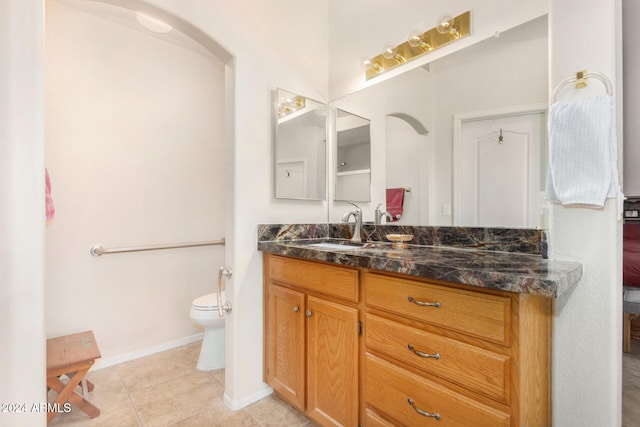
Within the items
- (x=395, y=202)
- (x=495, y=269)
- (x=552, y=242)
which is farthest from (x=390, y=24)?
(x=495, y=269)

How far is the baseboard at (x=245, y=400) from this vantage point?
1.71 metres

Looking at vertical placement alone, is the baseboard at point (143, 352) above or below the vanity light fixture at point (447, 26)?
below

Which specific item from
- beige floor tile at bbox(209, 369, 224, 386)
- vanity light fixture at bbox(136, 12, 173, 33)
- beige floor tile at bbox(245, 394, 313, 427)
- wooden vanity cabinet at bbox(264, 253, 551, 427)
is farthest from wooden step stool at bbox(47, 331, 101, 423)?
vanity light fixture at bbox(136, 12, 173, 33)

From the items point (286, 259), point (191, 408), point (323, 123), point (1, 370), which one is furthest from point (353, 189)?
point (1, 370)

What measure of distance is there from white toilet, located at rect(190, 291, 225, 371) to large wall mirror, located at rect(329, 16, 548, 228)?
4.26ft

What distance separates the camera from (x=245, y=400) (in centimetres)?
174

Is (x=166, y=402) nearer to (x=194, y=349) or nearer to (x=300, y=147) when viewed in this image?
(x=194, y=349)

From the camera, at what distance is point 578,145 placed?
1.05 metres

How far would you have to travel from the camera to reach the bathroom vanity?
89cm

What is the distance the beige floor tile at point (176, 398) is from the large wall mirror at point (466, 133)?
5.00 ft

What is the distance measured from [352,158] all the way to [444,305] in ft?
4.57

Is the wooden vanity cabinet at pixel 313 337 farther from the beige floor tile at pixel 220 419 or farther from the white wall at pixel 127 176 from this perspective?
the white wall at pixel 127 176

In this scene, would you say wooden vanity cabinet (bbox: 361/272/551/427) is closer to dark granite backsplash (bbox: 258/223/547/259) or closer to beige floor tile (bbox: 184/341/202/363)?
dark granite backsplash (bbox: 258/223/547/259)

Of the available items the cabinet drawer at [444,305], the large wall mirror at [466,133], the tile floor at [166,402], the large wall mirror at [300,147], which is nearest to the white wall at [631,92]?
the large wall mirror at [466,133]
